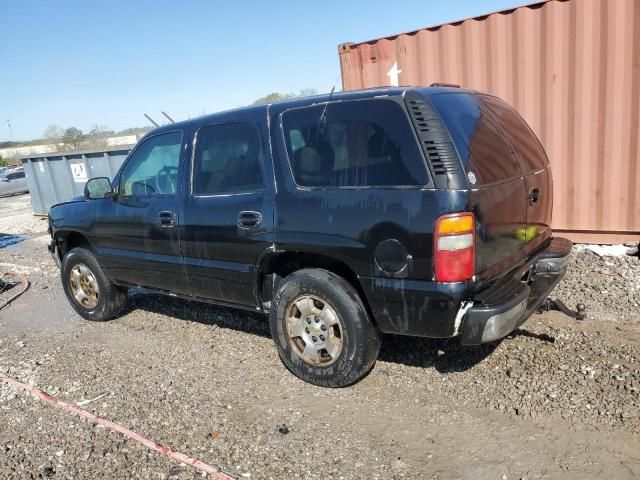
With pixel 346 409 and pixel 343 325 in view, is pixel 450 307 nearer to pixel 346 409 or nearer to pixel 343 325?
pixel 343 325

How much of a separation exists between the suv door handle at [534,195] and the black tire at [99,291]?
396 cm

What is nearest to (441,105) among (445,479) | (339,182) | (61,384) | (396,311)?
(339,182)

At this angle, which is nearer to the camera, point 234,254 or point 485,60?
point 234,254

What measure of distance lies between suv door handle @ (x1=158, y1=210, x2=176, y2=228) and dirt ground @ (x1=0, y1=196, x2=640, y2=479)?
1.12 metres

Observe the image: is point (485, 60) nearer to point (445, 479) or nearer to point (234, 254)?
point (234, 254)

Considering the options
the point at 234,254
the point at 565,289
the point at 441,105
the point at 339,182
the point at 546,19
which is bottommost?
the point at 565,289

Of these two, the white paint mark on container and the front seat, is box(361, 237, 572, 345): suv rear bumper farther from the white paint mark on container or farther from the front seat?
the white paint mark on container

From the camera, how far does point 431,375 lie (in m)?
3.73

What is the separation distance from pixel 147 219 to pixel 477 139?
9.07 ft

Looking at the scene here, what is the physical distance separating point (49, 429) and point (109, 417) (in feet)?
1.20

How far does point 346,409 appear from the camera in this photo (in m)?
3.39

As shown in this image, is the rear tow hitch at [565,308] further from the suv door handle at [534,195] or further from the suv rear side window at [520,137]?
the suv rear side window at [520,137]

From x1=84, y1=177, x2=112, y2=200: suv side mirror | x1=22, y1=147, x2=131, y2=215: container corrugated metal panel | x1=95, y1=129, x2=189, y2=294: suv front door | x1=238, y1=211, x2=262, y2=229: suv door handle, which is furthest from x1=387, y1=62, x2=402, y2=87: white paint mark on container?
x1=22, y1=147, x2=131, y2=215: container corrugated metal panel

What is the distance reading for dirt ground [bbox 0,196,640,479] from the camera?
2836 millimetres
